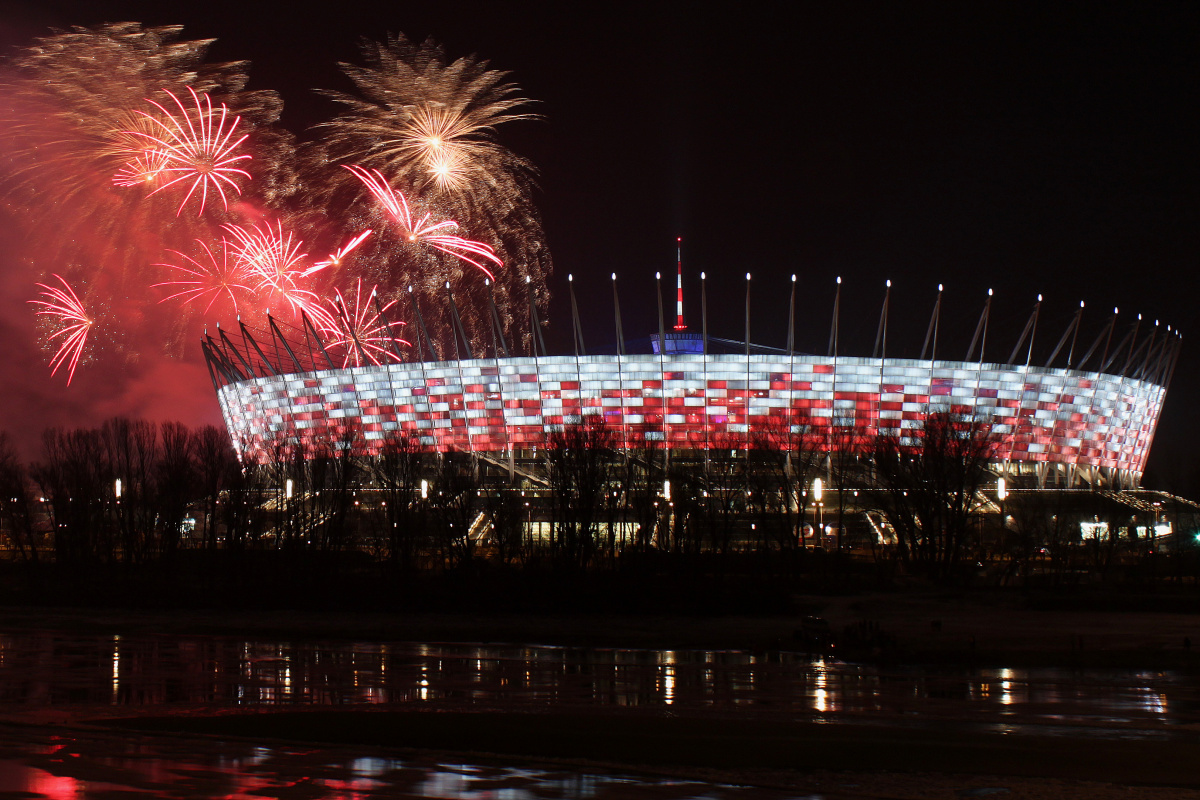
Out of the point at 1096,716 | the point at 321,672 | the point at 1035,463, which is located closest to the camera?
the point at 1096,716

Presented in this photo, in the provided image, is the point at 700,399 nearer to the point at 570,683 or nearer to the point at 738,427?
the point at 738,427

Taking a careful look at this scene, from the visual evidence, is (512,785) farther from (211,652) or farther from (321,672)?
(211,652)

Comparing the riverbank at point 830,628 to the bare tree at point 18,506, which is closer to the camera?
the riverbank at point 830,628

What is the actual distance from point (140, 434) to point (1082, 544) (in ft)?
194

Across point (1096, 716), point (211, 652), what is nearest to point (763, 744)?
point (1096, 716)

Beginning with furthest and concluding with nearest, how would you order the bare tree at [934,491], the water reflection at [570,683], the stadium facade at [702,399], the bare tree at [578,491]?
the stadium facade at [702,399] < the bare tree at [934,491] < the bare tree at [578,491] < the water reflection at [570,683]

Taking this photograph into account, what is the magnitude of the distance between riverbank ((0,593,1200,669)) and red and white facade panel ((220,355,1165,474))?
3675 cm

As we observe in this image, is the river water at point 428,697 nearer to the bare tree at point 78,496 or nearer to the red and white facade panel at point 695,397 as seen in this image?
the bare tree at point 78,496

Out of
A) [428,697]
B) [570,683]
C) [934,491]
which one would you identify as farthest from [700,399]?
[428,697]

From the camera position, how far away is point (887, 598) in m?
44.6

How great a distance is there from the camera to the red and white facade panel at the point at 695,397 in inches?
3196

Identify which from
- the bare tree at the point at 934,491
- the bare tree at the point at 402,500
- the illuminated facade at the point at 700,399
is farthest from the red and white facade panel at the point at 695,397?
the bare tree at the point at 934,491

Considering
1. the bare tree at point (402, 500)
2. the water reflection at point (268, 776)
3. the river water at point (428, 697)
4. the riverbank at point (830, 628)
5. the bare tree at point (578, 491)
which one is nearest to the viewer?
the water reflection at point (268, 776)

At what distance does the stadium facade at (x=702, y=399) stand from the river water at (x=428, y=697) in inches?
1984
